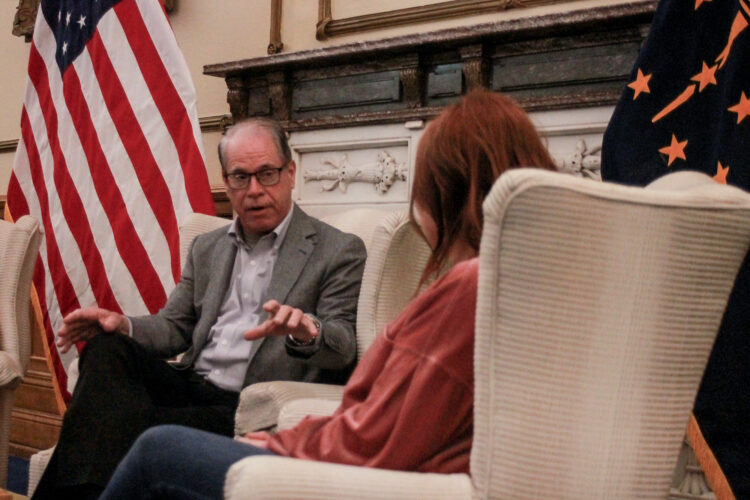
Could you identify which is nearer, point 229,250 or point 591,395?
point 591,395

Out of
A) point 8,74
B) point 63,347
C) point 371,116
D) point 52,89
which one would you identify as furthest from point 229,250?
point 8,74

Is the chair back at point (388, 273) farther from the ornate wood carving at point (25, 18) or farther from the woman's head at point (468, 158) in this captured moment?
the ornate wood carving at point (25, 18)

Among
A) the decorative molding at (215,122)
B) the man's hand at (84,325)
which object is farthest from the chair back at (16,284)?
the decorative molding at (215,122)

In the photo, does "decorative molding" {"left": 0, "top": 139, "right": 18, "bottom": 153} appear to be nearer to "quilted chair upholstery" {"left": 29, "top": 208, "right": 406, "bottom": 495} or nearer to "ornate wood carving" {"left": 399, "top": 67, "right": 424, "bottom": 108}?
"quilted chair upholstery" {"left": 29, "top": 208, "right": 406, "bottom": 495}

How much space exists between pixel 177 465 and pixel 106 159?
1.99m

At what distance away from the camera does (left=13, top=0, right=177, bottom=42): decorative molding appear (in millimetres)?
4164

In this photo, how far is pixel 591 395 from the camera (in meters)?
0.88

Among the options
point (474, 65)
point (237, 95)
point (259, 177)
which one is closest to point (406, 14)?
point (474, 65)

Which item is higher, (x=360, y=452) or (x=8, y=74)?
(x=8, y=74)

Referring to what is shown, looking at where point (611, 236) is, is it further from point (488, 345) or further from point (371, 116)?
point (371, 116)

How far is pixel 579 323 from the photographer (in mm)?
868

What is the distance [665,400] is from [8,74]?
4392mm

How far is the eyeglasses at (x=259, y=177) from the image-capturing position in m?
2.14

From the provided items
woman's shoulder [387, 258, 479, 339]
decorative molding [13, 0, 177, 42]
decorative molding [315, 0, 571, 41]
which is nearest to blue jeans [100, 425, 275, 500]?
woman's shoulder [387, 258, 479, 339]
